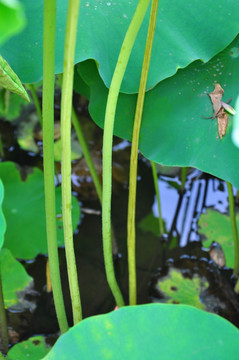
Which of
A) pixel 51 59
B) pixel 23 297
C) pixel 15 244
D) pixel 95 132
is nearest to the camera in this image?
pixel 51 59

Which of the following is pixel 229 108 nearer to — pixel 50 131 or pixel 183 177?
pixel 50 131

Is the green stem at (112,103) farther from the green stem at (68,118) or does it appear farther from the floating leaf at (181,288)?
the floating leaf at (181,288)

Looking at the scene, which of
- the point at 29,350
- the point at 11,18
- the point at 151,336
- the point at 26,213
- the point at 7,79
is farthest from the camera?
the point at 26,213

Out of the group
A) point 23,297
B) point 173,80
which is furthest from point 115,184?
point 173,80

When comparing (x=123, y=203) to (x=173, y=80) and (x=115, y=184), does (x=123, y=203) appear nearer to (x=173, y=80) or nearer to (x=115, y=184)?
(x=115, y=184)

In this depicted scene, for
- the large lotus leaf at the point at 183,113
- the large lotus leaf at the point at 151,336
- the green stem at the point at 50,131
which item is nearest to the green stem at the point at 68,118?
the green stem at the point at 50,131

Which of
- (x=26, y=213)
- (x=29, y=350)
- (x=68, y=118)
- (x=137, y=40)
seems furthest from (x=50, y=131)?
(x=26, y=213)

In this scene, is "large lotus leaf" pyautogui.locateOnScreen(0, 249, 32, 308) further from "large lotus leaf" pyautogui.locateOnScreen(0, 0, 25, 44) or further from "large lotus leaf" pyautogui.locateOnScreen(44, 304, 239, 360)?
"large lotus leaf" pyautogui.locateOnScreen(0, 0, 25, 44)
